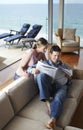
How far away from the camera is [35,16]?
8.49 meters

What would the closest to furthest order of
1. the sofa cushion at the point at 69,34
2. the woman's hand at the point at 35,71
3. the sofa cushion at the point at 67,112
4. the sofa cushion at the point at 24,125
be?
the sofa cushion at the point at 24,125
the sofa cushion at the point at 67,112
the woman's hand at the point at 35,71
the sofa cushion at the point at 69,34

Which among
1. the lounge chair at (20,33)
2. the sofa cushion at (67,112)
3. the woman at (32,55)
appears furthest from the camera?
the lounge chair at (20,33)

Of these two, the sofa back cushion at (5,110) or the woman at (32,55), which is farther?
the woman at (32,55)

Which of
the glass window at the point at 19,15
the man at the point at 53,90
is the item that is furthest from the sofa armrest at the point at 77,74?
the glass window at the point at 19,15

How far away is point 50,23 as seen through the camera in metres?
7.52

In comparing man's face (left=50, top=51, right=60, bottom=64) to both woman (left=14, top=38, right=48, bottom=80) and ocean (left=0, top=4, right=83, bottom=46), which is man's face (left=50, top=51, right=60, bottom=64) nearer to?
woman (left=14, top=38, right=48, bottom=80)

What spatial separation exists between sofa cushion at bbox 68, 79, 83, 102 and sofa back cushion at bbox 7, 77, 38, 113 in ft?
1.47

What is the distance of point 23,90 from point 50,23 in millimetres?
5318

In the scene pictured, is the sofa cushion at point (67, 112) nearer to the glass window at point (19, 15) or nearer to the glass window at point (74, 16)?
the glass window at point (74, 16)

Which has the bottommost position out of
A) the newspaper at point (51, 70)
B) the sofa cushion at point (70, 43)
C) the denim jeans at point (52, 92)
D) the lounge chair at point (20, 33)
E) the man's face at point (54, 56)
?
the sofa cushion at point (70, 43)

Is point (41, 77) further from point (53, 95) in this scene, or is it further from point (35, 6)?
point (35, 6)

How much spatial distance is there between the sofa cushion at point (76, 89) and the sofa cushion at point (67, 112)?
0.38 feet

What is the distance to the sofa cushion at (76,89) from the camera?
271 centimetres

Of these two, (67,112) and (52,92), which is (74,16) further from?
(67,112)
